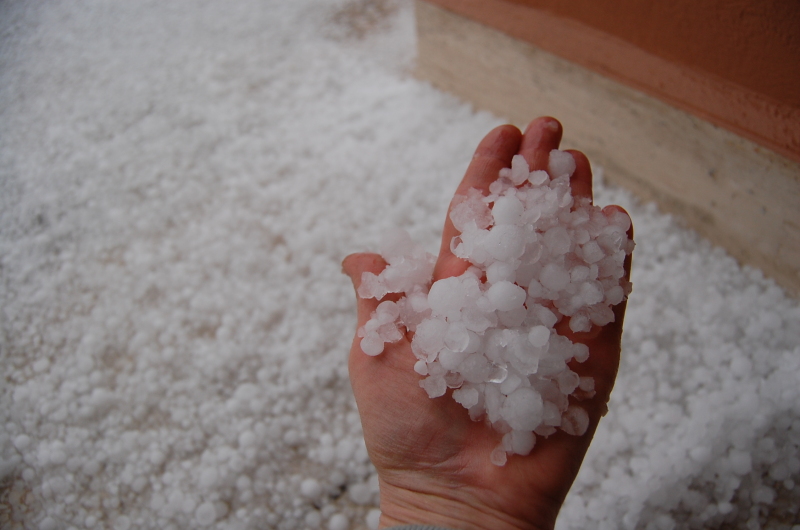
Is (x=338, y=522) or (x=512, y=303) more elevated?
(x=512, y=303)

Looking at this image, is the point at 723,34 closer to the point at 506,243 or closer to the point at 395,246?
the point at 506,243

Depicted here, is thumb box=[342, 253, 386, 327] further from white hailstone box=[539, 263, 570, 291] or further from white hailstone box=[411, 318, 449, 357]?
white hailstone box=[539, 263, 570, 291]

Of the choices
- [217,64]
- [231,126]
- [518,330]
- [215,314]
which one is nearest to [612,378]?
[518,330]

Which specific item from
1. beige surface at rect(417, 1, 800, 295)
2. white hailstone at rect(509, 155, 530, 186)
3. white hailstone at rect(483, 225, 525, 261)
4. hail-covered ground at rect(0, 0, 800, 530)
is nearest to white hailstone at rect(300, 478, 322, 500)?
hail-covered ground at rect(0, 0, 800, 530)

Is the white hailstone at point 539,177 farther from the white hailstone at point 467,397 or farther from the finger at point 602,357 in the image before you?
the white hailstone at point 467,397

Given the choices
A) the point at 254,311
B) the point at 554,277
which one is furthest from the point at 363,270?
the point at 254,311
